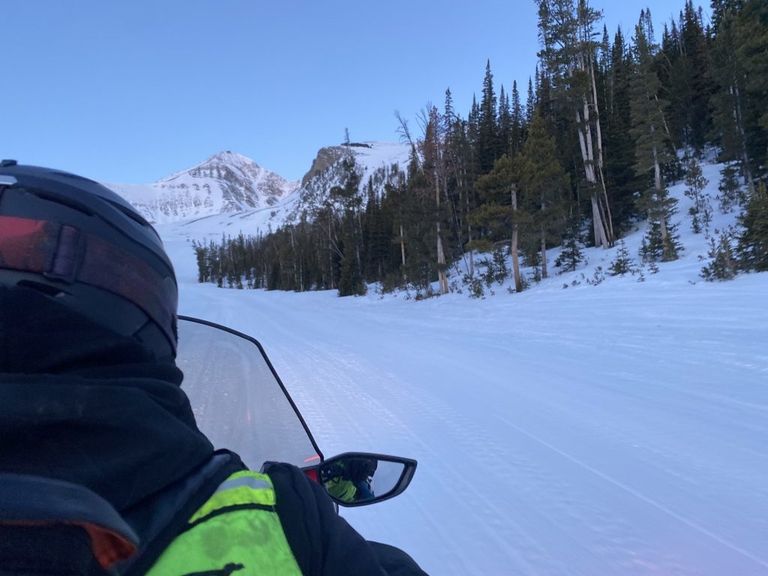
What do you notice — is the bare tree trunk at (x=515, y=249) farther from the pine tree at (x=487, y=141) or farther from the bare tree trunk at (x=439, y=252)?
the pine tree at (x=487, y=141)

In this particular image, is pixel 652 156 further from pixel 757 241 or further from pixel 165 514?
pixel 165 514

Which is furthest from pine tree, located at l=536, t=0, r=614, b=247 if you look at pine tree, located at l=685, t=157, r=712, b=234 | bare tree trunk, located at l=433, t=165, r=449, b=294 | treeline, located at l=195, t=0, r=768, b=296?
bare tree trunk, located at l=433, t=165, r=449, b=294

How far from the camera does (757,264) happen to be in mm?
11414

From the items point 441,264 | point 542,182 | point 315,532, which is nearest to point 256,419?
point 315,532

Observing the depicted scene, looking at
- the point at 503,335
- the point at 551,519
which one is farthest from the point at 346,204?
the point at 551,519

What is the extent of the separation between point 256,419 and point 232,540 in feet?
4.66

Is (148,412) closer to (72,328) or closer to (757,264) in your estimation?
(72,328)

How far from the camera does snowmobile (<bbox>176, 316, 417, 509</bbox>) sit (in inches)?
67.7

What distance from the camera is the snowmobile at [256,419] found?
67.7 inches

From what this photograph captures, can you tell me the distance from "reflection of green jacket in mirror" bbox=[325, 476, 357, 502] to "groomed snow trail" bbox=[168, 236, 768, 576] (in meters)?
1.37

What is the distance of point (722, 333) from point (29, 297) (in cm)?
904

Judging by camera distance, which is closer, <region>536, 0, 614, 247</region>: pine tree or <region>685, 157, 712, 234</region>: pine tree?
<region>685, 157, 712, 234</region>: pine tree

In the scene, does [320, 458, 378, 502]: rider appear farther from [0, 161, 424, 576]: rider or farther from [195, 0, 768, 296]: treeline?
[195, 0, 768, 296]: treeline

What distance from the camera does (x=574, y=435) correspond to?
179 inches
